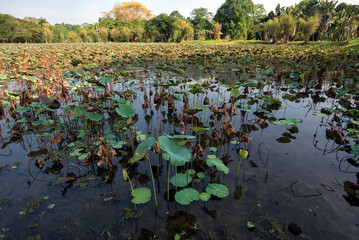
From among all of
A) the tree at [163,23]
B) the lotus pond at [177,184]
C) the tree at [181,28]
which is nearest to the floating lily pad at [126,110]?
Answer: the lotus pond at [177,184]

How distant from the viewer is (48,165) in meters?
2.60

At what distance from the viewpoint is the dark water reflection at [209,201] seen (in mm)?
1721

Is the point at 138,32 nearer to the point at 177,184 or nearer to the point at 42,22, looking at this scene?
the point at 42,22

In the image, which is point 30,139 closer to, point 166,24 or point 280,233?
point 280,233

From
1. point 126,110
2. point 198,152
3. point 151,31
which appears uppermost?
point 151,31

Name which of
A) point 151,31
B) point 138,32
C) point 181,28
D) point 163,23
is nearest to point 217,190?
point 181,28

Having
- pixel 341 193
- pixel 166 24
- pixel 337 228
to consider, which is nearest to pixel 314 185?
pixel 341 193

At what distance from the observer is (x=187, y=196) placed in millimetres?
1980

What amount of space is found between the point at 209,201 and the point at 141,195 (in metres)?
0.77

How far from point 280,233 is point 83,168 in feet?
8.03

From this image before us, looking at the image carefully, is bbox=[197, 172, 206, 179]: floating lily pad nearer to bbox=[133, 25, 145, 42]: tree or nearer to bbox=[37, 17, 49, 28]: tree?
bbox=[133, 25, 145, 42]: tree

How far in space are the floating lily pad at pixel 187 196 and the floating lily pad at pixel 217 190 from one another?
17cm

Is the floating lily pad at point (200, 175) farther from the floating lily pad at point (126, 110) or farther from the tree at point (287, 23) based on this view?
the tree at point (287, 23)

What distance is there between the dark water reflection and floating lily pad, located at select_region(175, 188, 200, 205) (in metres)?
0.10
